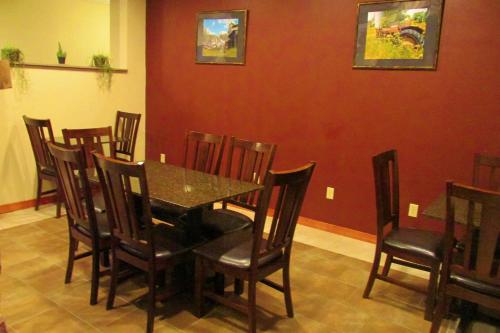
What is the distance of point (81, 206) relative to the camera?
2.34m

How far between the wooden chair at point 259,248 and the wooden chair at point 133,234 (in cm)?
17

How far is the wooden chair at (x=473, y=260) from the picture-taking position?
5.80 feet

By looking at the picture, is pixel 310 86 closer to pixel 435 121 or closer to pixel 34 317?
pixel 435 121

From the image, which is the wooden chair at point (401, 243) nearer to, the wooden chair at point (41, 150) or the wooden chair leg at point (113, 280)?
the wooden chair leg at point (113, 280)

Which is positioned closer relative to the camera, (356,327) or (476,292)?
(476,292)

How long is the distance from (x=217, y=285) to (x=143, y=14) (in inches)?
144

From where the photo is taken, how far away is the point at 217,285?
2.52 meters

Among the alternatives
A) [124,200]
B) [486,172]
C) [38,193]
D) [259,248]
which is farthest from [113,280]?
[486,172]

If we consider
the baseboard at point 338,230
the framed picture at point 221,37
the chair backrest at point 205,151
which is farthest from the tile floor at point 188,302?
the framed picture at point 221,37

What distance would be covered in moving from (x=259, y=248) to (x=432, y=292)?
3.70ft

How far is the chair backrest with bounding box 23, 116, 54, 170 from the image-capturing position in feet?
11.7

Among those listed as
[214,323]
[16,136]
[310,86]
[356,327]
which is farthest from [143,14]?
[356,327]

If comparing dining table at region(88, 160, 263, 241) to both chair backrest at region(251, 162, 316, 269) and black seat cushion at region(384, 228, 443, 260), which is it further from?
black seat cushion at region(384, 228, 443, 260)

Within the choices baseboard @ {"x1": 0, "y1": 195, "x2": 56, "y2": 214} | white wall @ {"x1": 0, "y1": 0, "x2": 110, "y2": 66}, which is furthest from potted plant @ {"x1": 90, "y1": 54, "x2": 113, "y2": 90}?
baseboard @ {"x1": 0, "y1": 195, "x2": 56, "y2": 214}
